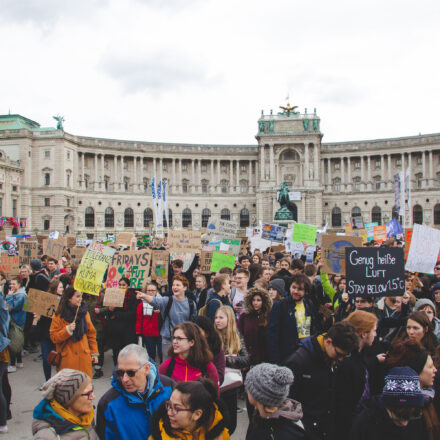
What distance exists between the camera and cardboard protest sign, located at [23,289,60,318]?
849 cm

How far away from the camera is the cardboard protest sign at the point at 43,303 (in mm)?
8492

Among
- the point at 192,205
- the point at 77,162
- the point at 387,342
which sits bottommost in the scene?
the point at 387,342

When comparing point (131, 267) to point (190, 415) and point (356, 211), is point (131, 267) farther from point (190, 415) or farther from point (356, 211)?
point (356, 211)

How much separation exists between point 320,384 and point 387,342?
1392 mm

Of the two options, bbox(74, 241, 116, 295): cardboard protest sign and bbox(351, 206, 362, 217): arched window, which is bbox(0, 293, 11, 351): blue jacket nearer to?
bbox(74, 241, 116, 295): cardboard protest sign

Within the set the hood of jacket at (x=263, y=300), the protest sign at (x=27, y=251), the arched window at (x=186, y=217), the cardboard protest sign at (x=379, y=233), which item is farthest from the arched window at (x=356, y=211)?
the hood of jacket at (x=263, y=300)

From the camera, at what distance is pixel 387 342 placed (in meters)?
5.68

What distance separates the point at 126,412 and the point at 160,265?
25.4 feet

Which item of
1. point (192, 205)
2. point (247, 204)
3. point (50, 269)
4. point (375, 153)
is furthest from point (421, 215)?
point (50, 269)

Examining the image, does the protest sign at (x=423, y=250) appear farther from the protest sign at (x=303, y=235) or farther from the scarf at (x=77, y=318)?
the protest sign at (x=303, y=235)

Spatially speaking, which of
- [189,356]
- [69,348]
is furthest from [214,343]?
[69,348]

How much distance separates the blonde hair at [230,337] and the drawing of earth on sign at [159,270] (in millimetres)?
5669

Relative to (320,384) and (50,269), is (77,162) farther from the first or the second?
(320,384)

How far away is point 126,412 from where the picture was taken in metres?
4.12
